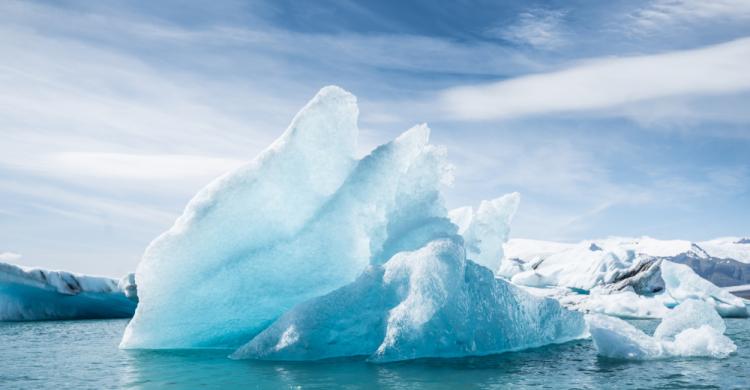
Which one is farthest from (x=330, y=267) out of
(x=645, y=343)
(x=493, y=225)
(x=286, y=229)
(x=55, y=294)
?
(x=55, y=294)

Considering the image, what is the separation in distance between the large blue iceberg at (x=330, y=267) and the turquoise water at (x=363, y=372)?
592 mm

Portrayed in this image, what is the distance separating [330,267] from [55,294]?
15.6 meters

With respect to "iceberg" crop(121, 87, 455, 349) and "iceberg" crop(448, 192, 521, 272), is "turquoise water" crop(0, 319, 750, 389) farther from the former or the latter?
"iceberg" crop(448, 192, 521, 272)

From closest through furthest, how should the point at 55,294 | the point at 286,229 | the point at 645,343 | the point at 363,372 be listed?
the point at 363,372
the point at 645,343
the point at 286,229
the point at 55,294

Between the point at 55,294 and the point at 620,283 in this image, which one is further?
the point at 620,283

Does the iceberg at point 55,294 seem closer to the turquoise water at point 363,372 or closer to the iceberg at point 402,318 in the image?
the turquoise water at point 363,372

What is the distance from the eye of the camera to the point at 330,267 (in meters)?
12.6

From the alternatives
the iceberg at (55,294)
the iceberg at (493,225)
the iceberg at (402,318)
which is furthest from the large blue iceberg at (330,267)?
the iceberg at (55,294)

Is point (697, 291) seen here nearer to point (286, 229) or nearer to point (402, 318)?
point (286, 229)

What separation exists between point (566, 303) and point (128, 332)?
2090cm

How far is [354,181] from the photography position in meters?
13.0

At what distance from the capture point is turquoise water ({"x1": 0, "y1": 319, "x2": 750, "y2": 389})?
785cm

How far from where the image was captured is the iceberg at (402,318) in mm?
10047

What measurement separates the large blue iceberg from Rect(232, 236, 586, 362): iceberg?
0.02 m
